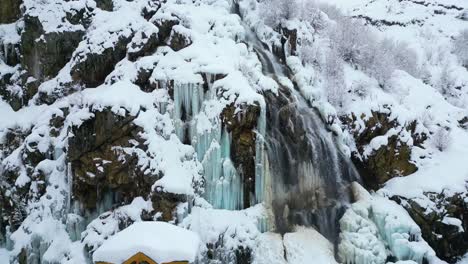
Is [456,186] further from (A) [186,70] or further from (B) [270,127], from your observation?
(A) [186,70]

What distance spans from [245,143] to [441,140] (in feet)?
24.5

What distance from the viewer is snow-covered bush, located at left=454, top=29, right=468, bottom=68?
2266cm

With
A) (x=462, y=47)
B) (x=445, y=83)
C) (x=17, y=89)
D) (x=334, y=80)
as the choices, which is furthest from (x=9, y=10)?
(x=462, y=47)

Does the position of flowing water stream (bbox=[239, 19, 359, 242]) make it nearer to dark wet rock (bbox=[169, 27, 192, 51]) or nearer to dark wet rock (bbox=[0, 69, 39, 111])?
dark wet rock (bbox=[169, 27, 192, 51])

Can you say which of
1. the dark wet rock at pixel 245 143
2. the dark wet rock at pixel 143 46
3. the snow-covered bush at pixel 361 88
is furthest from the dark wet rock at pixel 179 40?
the snow-covered bush at pixel 361 88

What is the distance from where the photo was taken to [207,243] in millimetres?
11477

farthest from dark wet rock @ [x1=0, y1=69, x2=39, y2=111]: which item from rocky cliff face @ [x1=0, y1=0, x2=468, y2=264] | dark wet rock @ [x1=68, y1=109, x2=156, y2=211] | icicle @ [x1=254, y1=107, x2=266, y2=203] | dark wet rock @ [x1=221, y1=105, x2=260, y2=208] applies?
icicle @ [x1=254, y1=107, x2=266, y2=203]

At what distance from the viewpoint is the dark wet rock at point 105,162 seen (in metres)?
12.2

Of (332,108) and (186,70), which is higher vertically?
(186,70)

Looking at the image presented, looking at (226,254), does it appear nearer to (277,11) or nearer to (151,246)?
(151,246)

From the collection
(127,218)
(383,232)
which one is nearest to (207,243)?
(127,218)

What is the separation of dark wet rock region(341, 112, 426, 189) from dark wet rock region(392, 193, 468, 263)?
3.64 ft

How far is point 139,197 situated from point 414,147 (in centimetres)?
950

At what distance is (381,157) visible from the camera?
566 inches
